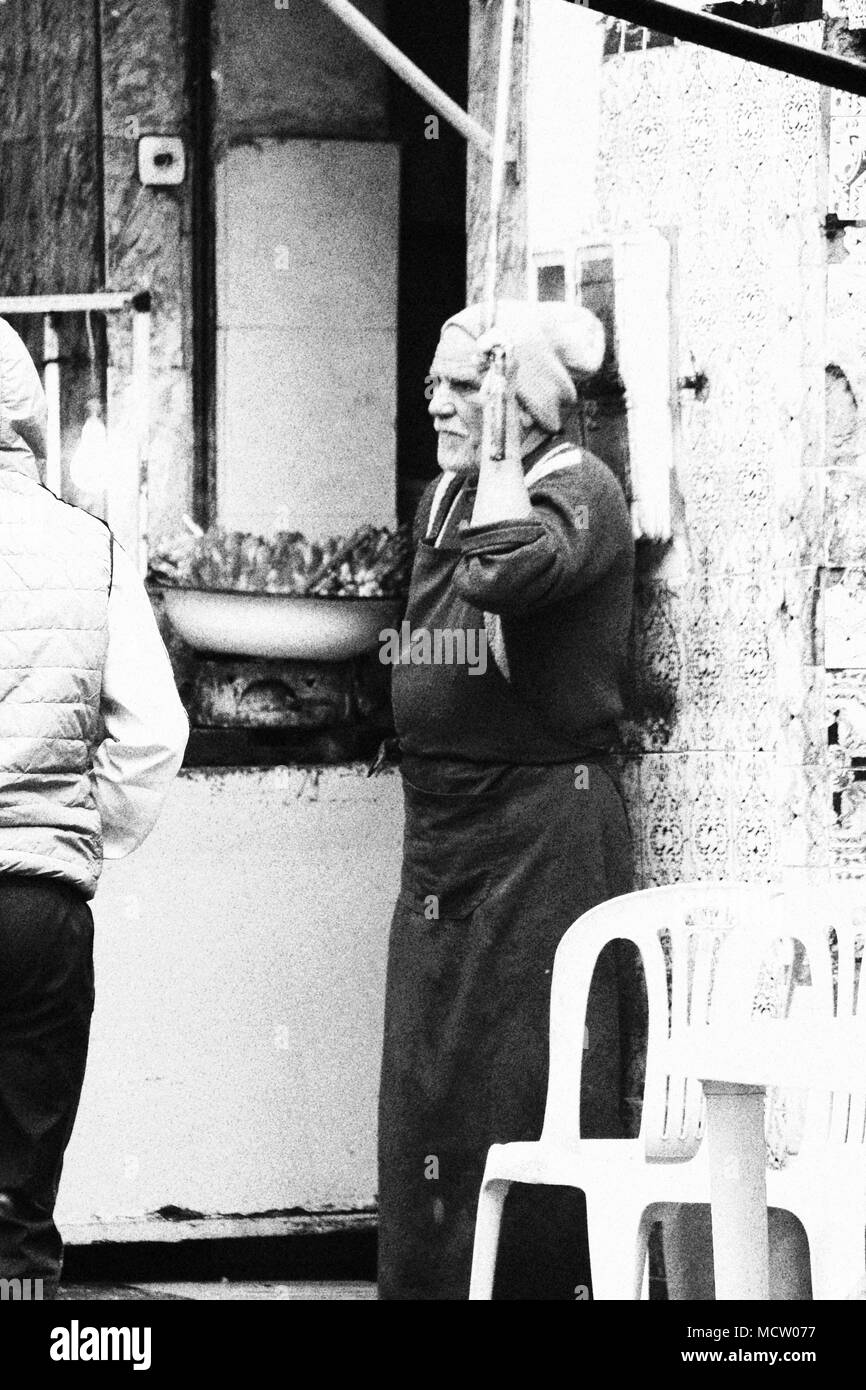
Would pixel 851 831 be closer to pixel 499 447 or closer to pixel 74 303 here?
pixel 499 447

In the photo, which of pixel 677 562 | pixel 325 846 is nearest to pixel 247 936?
pixel 325 846

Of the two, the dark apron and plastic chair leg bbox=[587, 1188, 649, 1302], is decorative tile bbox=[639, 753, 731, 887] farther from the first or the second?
plastic chair leg bbox=[587, 1188, 649, 1302]

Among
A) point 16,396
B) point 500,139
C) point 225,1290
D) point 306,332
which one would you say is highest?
point 500,139

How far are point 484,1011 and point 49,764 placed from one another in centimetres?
119

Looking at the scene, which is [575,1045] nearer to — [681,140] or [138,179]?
[681,140]

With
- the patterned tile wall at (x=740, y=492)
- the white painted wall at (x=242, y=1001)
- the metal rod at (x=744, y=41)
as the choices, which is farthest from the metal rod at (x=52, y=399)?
the metal rod at (x=744, y=41)

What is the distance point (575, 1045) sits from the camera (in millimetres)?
4449

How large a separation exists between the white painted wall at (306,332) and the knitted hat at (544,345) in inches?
23.1

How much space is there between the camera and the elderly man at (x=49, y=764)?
13.4 feet

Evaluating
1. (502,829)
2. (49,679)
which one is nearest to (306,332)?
(502,829)

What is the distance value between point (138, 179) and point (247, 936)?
1.70 meters

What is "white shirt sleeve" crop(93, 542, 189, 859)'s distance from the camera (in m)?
4.30

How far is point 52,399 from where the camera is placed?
19.0ft

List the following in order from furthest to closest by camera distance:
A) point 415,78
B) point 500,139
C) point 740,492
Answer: point 415,78, point 500,139, point 740,492
